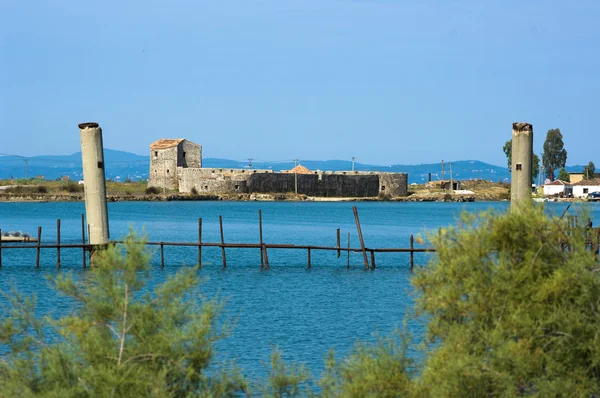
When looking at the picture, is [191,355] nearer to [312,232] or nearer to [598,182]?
[312,232]

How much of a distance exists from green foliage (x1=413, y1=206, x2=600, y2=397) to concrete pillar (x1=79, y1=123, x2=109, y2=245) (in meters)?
13.7

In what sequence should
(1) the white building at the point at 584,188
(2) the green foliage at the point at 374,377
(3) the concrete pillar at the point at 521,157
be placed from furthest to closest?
(1) the white building at the point at 584,188, (3) the concrete pillar at the point at 521,157, (2) the green foliage at the point at 374,377

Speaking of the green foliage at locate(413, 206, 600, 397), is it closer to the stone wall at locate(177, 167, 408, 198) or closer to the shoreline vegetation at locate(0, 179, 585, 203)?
the shoreline vegetation at locate(0, 179, 585, 203)

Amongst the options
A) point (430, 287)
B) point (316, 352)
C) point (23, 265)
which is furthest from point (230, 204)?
point (430, 287)

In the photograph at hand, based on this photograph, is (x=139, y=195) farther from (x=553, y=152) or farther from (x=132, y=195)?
(x=553, y=152)

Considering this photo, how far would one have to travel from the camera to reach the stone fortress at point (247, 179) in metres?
78.2

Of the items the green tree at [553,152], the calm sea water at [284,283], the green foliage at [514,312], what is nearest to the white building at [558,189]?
the green tree at [553,152]

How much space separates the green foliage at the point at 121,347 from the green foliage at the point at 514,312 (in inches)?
73.6

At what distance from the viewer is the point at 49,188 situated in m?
84.4

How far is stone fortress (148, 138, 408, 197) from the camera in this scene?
78.2m

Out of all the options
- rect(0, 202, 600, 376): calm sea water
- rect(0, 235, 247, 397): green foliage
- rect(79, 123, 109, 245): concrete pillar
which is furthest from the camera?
rect(79, 123, 109, 245): concrete pillar

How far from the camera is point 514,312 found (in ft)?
24.2

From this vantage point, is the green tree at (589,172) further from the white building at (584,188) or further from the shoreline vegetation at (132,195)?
the shoreline vegetation at (132,195)

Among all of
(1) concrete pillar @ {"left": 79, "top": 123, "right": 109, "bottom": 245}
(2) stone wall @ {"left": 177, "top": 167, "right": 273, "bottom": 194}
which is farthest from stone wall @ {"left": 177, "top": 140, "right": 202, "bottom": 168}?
(1) concrete pillar @ {"left": 79, "top": 123, "right": 109, "bottom": 245}
